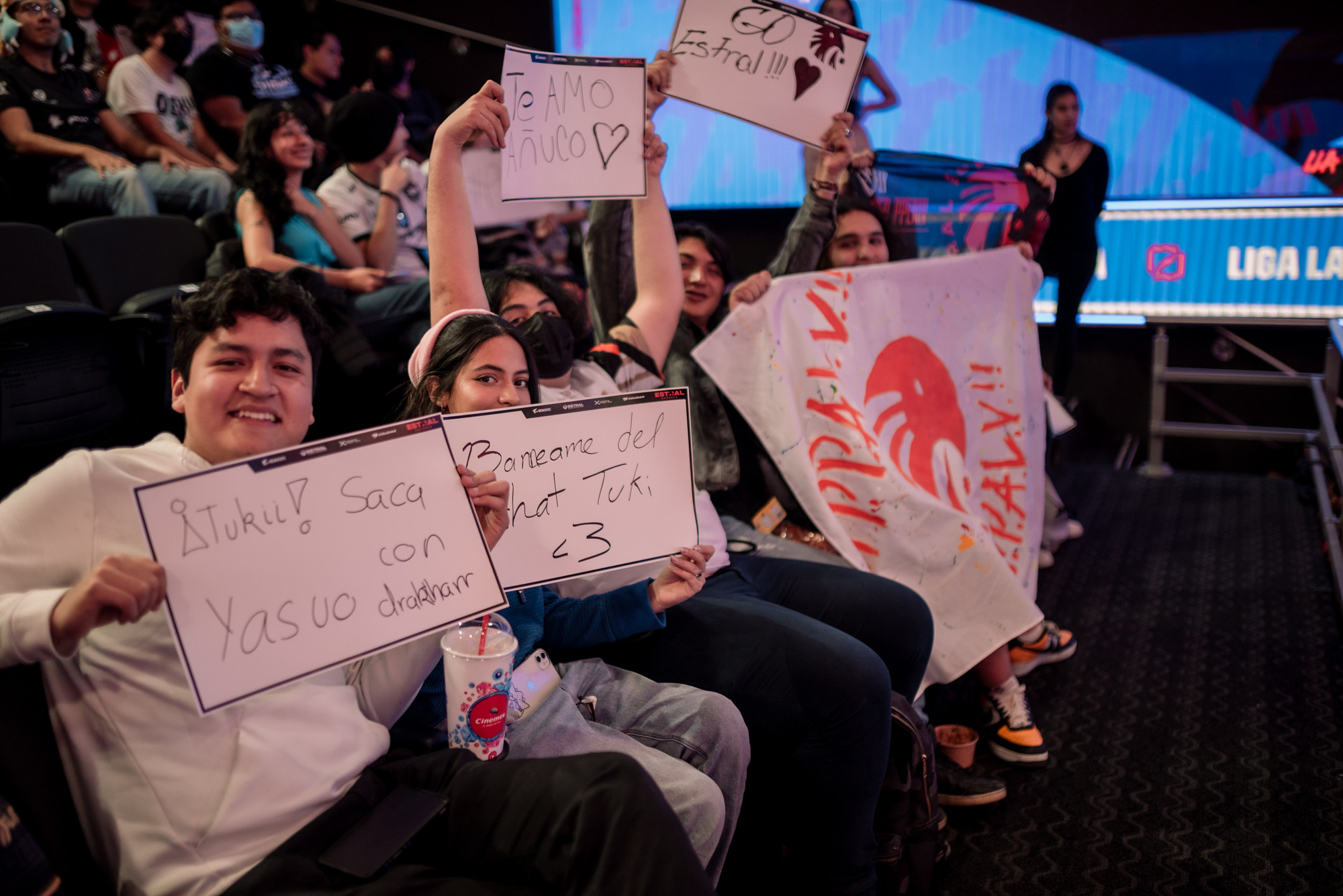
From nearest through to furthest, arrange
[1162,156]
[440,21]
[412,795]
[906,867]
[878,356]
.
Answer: [412,795]
[906,867]
[878,356]
[1162,156]
[440,21]

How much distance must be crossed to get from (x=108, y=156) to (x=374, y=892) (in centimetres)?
313

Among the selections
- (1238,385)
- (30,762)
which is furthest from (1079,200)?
(30,762)

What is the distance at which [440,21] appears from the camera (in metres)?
6.27

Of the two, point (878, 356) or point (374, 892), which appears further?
point (878, 356)

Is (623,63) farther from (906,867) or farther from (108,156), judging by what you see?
(108,156)

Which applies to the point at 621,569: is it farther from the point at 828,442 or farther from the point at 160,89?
the point at 160,89

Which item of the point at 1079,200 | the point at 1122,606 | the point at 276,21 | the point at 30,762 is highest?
the point at 276,21

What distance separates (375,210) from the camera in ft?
11.2

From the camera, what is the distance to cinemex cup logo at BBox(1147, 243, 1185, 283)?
16.3 ft

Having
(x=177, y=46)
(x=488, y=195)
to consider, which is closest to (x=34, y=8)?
(x=177, y=46)

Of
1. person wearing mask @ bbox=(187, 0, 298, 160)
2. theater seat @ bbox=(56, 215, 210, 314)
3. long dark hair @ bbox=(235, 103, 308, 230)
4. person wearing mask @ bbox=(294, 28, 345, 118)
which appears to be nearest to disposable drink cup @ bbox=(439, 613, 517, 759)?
theater seat @ bbox=(56, 215, 210, 314)

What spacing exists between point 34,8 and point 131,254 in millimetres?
1081

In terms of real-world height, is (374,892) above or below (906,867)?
above

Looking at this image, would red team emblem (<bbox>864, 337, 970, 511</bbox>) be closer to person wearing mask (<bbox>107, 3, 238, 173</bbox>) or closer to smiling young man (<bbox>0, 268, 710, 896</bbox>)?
smiling young man (<bbox>0, 268, 710, 896</bbox>)
